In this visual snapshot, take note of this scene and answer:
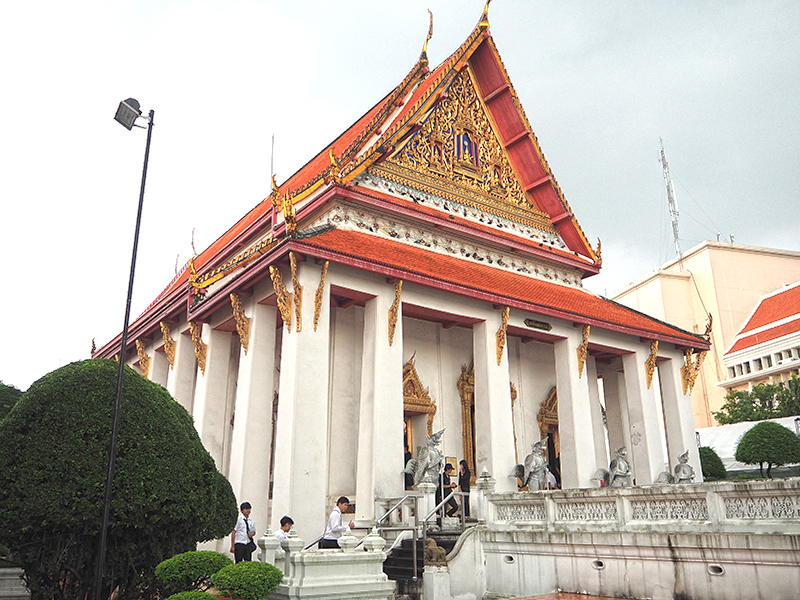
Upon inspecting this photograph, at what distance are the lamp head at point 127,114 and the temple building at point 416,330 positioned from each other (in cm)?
381

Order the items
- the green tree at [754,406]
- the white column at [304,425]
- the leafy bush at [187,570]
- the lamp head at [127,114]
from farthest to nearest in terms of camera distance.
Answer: the green tree at [754,406], the white column at [304,425], the lamp head at [127,114], the leafy bush at [187,570]

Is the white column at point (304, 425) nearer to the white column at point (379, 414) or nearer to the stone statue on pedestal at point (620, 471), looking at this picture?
the white column at point (379, 414)

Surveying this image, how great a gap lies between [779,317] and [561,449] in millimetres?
29805

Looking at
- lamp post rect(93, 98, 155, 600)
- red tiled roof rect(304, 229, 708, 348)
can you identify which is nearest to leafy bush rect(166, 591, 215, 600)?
lamp post rect(93, 98, 155, 600)

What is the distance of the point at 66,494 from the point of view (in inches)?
263

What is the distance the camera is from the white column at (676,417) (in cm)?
1593

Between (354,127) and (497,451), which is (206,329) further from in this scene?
(354,127)

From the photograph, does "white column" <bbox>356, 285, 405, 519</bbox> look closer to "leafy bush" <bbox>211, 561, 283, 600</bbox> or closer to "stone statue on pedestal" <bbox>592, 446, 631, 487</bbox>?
"stone statue on pedestal" <bbox>592, 446, 631, 487</bbox>

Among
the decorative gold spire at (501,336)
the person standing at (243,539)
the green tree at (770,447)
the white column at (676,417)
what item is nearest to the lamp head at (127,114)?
the person standing at (243,539)

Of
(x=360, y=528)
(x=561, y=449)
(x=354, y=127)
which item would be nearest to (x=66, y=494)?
(x=360, y=528)

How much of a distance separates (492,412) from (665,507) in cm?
541

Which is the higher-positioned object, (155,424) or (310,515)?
(155,424)

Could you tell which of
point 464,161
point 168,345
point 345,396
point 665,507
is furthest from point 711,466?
point 168,345

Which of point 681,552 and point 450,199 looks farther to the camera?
point 450,199
